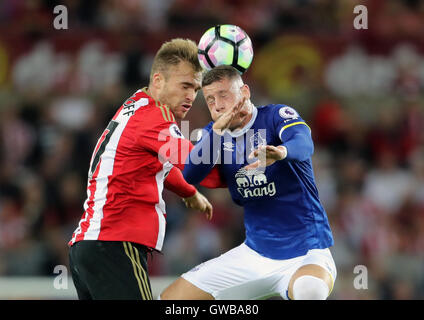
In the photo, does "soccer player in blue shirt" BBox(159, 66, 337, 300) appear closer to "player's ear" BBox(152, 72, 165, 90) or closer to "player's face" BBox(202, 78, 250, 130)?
"player's face" BBox(202, 78, 250, 130)

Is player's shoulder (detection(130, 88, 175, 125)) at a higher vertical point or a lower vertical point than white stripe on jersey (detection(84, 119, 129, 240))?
higher

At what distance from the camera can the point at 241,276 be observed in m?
4.74

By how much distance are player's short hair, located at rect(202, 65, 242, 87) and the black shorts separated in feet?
3.89

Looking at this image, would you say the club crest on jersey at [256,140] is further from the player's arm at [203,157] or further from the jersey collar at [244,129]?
the player's arm at [203,157]

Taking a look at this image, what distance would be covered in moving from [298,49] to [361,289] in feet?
12.8

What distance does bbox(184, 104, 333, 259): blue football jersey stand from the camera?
457cm

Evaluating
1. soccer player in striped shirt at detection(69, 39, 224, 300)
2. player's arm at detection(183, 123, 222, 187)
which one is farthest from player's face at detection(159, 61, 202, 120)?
player's arm at detection(183, 123, 222, 187)

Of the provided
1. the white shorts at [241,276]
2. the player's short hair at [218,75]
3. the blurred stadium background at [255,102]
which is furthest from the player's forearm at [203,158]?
the blurred stadium background at [255,102]

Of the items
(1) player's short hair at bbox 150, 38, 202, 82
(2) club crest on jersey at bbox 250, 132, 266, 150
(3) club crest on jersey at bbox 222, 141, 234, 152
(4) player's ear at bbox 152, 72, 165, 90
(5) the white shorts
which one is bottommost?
(5) the white shorts

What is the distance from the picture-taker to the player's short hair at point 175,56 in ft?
14.8

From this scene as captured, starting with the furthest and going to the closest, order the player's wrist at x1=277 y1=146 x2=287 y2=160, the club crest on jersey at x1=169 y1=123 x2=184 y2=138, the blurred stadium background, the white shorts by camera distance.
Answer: the blurred stadium background < the white shorts < the club crest on jersey at x1=169 y1=123 x2=184 y2=138 < the player's wrist at x1=277 y1=146 x2=287 y2=160

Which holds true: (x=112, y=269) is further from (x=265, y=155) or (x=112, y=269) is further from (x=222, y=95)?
(x=222, y=95)

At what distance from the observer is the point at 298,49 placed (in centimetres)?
1003

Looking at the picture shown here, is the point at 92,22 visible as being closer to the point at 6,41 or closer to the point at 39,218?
the point at 6,41
